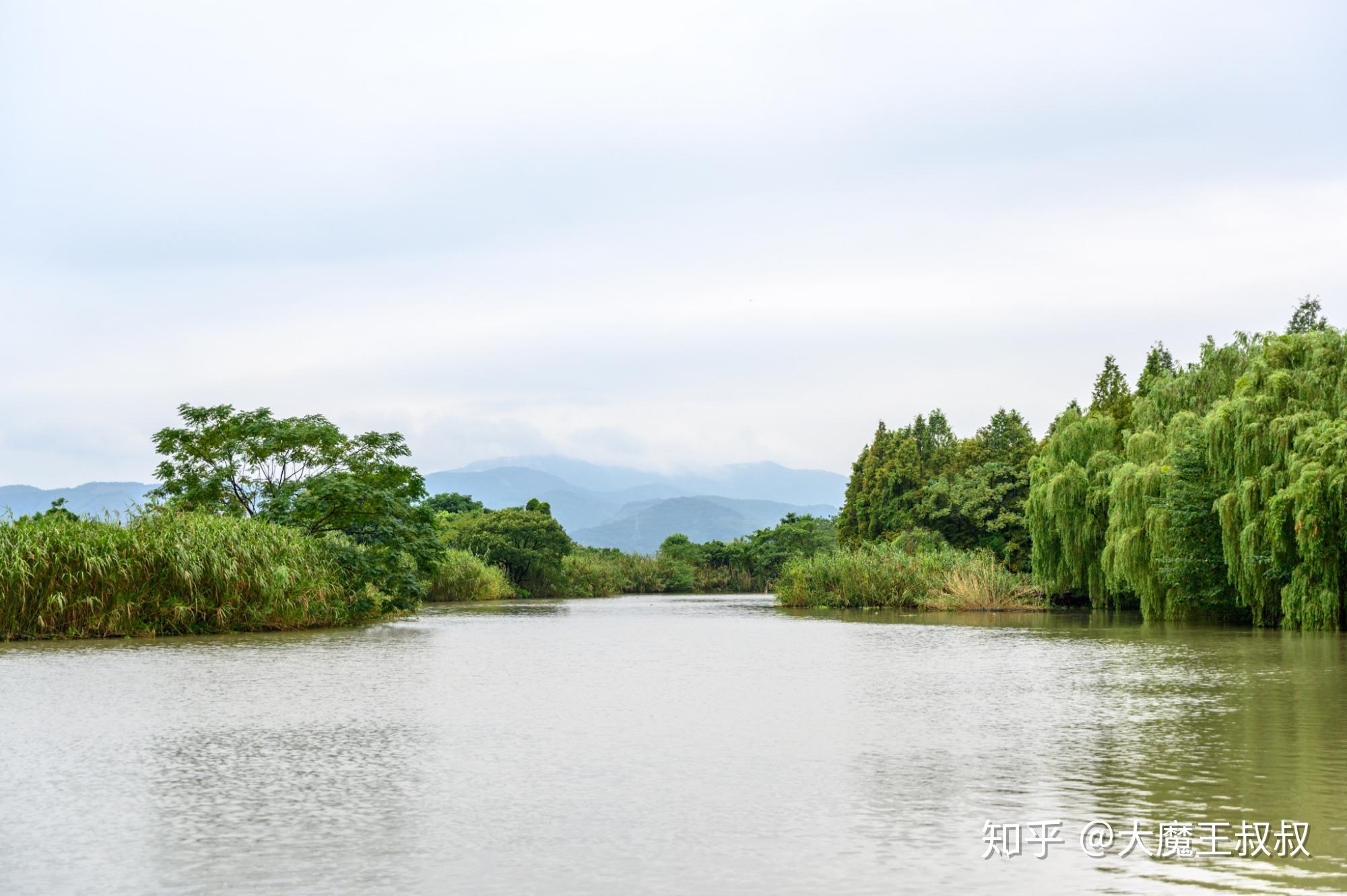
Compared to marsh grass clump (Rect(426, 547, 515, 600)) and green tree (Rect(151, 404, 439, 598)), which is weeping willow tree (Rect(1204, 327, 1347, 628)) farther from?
marsh grass clump (Rect(426, 547, 515, 600))

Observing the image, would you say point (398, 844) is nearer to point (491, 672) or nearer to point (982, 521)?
point (491, 672)

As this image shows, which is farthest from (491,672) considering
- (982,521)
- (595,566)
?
(595,566)

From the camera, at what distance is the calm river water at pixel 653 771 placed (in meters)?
5.74

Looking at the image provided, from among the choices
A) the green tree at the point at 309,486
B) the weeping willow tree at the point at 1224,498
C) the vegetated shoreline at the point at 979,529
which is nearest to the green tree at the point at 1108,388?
the vegetated shoreline at the point at 979,529

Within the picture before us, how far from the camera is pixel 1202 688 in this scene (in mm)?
13203

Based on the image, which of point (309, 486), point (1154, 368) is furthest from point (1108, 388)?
point (309, 486)

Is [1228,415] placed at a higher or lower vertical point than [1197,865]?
higher

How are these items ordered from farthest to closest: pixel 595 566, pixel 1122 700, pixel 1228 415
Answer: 1. pixel 595 566
2. pixel 1228 415
3. pixel 1122 700

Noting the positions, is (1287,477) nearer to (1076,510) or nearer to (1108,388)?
(1076,510)

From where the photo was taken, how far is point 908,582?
1489 inches

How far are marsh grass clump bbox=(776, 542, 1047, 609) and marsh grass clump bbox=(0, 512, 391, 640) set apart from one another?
1837cm

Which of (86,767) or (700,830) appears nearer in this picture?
(700,830)

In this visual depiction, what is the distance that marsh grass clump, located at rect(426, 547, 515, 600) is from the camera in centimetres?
4894

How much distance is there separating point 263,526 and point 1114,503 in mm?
18582
